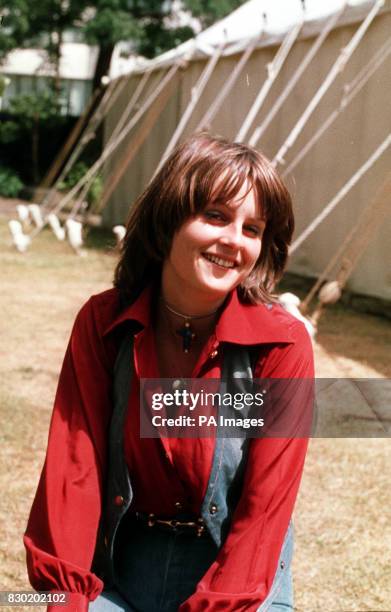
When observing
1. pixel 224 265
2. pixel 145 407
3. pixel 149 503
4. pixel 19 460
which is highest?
pixel 224 265

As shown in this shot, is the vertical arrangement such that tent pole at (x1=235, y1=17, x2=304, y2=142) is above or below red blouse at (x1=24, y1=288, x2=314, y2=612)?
below

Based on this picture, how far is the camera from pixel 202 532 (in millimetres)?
1631

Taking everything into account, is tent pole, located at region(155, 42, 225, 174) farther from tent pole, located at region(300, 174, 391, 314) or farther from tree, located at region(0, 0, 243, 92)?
tree, located at region(0, 0, 243, 92)

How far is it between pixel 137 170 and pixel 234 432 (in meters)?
9.19

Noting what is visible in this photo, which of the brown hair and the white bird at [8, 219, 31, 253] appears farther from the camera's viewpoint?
the white bird at [8, 219, 31, 253]

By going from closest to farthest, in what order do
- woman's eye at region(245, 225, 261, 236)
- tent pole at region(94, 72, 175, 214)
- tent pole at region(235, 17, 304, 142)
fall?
woman's eye at region(245, 225, 261, 236)
tent pole at region(235, 17, 304, 142)
tent pole at region(94, 72, 175, 214)

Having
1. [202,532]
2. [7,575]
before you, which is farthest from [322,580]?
[202,532]

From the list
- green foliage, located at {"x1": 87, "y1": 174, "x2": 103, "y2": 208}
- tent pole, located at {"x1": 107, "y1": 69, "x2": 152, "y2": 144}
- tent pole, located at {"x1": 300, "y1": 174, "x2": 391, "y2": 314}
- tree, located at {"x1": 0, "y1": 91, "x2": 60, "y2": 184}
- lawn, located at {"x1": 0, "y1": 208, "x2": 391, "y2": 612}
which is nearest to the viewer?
lawn, located at {"x1": 0, "y1": 208, "x2": 391, "y2": 612}

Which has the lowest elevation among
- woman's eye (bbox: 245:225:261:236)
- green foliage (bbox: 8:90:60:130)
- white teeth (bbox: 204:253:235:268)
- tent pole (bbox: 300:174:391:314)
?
green foliage (bbox: 8:90:60:130)

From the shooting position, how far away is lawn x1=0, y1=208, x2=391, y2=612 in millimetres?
2564

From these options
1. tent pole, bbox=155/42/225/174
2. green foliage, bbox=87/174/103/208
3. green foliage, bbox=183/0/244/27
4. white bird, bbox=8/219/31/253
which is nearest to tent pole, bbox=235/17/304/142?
tent pole, bbox=155/42/225/174

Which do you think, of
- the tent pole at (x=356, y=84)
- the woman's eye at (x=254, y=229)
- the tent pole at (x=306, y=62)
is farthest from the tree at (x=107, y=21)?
the woman's eye at (x=254, y=229)

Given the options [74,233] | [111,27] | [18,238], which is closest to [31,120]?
[111,27]

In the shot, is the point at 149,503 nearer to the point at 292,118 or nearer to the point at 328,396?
the point at 328,396
